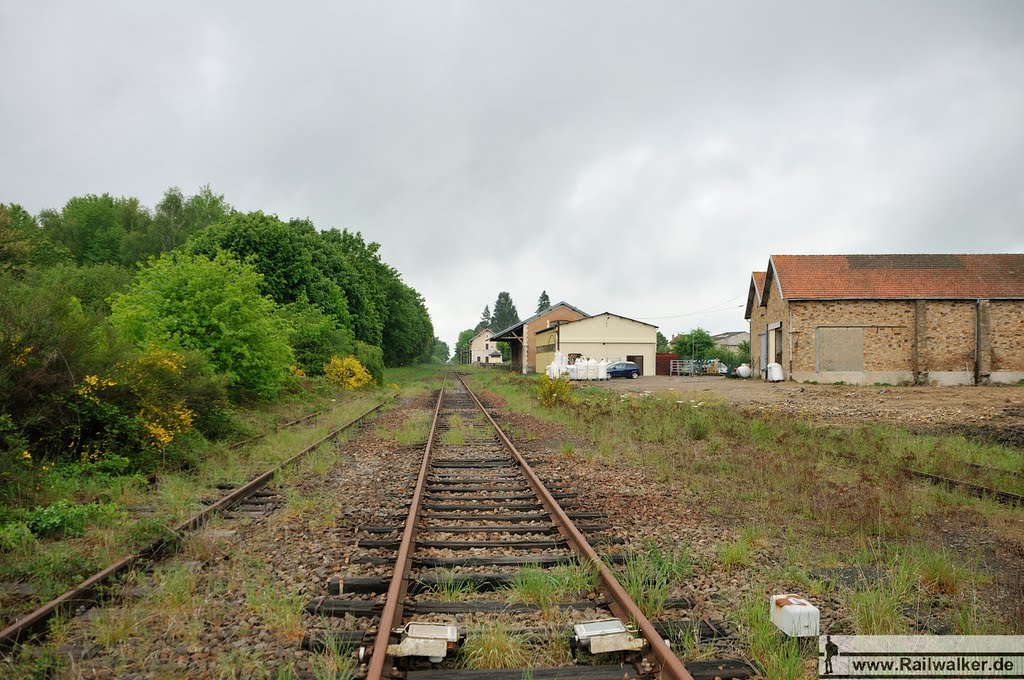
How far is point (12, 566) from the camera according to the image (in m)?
4.60

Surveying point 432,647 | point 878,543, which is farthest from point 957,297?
point 432,647

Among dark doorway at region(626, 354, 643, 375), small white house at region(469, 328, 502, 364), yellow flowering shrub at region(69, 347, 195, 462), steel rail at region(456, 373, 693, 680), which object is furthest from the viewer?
small white house at region(469, 328, 502, 364)

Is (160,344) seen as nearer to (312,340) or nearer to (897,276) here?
(312,340)

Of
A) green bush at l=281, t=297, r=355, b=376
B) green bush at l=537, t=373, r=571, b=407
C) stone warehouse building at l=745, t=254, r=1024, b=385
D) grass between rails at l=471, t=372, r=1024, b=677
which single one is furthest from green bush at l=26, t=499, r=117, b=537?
stone warehouse building at l=745, t=254, r=1024, b=385

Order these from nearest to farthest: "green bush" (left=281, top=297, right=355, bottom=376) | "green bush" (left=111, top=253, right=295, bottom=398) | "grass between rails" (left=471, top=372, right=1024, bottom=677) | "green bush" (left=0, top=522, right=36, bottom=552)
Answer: "grass between rails" (left=471, top=372, right=1024, bottom=677)
"green bush" (left=0, top=522, right=36, bottom=552)
"green bush" (left=111, top=253, right=295, bottom=398)
"green bush" (left=281, top=297, right=355, bottom=376)

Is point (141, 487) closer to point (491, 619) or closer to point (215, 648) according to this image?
point (215, 648)

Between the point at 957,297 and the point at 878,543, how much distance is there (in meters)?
31.2

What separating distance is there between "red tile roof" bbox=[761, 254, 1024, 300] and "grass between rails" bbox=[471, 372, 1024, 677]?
20.2m

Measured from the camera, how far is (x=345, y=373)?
88.7ft

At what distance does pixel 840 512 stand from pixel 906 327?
28.8 meters

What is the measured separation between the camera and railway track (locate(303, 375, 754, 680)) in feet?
10.8

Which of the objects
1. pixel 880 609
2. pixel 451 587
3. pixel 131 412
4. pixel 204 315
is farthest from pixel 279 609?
pixel 204 315

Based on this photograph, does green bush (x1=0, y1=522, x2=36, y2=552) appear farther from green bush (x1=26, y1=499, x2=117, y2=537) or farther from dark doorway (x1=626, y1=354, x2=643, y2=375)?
dark doorway (x1=626, y1=354, x2=643, y2=375)

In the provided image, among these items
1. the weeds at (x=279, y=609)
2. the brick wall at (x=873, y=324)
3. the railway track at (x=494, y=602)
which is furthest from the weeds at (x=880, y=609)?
the brick wall at (x=873, y=324)
